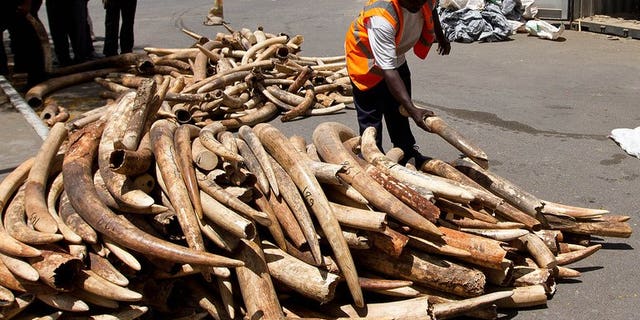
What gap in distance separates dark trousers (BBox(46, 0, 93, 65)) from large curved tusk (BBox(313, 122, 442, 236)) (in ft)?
23.2

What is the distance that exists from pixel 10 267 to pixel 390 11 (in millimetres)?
2776

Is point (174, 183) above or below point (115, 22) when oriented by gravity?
above

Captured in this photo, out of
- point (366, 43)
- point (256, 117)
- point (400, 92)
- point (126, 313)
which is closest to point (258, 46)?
point (256, 117)

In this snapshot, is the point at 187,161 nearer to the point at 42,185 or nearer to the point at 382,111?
the point at 42,185

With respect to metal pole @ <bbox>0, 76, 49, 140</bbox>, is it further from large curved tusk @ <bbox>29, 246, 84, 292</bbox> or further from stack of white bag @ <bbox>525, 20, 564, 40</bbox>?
stack of white bag @ <bbox>525, 20, 564, 40</bbox>

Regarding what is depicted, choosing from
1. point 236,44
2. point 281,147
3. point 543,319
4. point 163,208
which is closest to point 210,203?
point 163,208

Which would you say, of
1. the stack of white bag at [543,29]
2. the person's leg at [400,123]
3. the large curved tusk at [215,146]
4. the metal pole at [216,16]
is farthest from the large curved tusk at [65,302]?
the metal pole at [216,16]

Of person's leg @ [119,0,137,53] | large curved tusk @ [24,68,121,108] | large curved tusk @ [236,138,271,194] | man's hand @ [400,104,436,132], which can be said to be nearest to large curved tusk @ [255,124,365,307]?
large curved tusk @ [236,138,271,194]

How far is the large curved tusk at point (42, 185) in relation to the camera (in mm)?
3342

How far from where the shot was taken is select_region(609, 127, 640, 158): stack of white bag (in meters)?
6.27

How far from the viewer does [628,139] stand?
6461 millimetres

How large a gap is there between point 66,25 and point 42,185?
24.1 feet

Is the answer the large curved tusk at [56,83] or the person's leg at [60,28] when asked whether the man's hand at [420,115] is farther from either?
the person's leg at [60,28]

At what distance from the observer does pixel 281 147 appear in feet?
13.1
